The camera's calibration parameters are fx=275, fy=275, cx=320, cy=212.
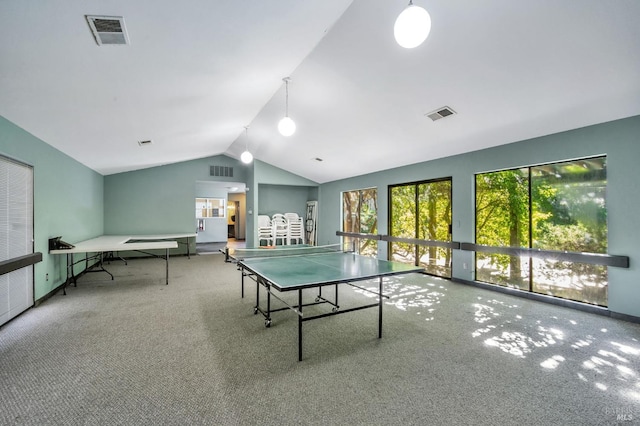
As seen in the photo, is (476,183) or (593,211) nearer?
(593,211)

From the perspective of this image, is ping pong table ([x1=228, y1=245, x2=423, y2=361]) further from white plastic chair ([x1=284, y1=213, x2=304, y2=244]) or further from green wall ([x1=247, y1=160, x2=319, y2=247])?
white plastic chair ([x1=284, y1=213, x2=304, y2=244])

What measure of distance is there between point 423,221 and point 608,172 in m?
3.04

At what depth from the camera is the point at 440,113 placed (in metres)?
4.09

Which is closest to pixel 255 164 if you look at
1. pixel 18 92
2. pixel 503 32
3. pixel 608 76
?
pixel 18 92

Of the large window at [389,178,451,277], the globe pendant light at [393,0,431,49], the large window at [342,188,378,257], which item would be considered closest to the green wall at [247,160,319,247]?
the large window at [342,188,378,257]

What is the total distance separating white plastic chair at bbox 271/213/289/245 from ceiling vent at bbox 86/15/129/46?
7.63 metres

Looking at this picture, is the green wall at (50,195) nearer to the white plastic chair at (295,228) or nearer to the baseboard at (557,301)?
the white plastic chair at (295,228)

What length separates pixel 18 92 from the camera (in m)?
2.65

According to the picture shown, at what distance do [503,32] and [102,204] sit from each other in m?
9.59

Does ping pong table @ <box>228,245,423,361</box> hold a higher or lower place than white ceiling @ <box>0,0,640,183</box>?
lower

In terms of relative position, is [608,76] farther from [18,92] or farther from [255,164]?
[255,164]

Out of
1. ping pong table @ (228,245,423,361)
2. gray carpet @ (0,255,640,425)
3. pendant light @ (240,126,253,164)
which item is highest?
pendant light @ (240,126,253,164)

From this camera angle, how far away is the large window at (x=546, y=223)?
3.80m

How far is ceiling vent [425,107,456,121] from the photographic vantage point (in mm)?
3969
